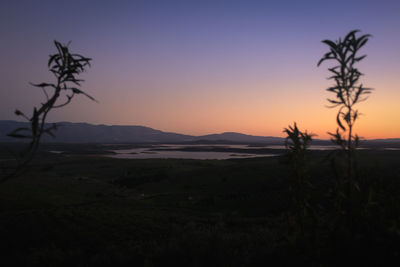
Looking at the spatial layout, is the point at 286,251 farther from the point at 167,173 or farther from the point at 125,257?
the point at 167,173

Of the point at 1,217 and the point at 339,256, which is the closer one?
the point at 339,256

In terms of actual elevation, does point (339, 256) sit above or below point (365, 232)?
below

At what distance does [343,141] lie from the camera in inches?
175

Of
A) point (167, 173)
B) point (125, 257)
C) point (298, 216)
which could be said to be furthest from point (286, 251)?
point (167, 173)

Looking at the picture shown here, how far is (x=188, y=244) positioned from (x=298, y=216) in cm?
343

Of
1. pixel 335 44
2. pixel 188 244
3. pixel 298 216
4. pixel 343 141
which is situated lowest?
pixel 188 244

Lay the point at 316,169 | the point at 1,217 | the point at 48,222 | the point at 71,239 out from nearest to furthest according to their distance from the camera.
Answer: the point at 71,239, the point at 48,222, the point at 1,217, the point at 316,169

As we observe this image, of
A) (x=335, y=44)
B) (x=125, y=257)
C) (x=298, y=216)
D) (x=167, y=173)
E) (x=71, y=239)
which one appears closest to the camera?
(x=335, y=44)

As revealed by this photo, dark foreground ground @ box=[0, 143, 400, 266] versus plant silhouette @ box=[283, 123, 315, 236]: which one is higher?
plant silhouette @ box=[283, 123, 315, 236]

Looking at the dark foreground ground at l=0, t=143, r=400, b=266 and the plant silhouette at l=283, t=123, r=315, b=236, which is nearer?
the dark foreground ground at l=0, t=143, r=400, b=266

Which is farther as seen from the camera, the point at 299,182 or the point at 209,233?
the point at 209,233

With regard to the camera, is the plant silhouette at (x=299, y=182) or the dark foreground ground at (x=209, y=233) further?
the plant silhouette at (x=299, y=182)

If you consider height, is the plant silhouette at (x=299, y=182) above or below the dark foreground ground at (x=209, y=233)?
above

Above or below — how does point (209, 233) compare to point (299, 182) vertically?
below
